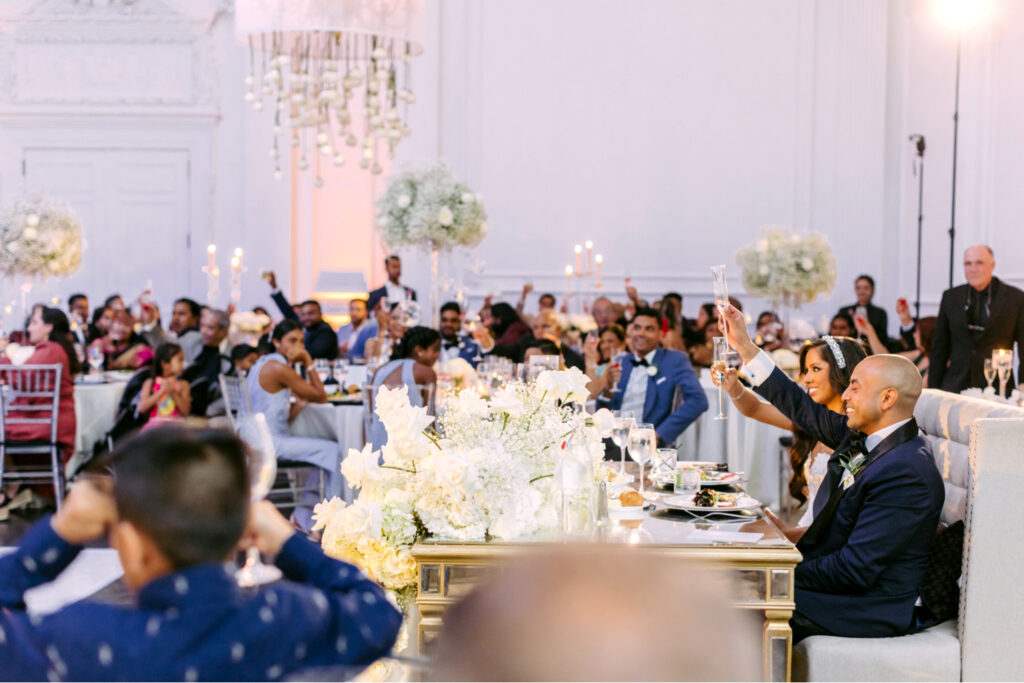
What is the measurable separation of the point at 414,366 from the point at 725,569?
3.41 m

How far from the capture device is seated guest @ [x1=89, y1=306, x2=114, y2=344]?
9500 millimetres

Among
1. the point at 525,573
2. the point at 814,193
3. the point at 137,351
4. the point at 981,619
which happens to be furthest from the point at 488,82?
the point at 525,573

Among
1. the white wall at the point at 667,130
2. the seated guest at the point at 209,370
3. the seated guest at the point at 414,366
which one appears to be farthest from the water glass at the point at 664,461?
the white wall at the point at 667,130

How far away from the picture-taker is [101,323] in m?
9.71

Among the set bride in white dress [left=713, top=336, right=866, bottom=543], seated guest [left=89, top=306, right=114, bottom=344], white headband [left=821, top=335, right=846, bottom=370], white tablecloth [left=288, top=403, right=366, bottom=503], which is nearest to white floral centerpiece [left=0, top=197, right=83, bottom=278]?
seated guest [left=89, top=306, right=114, bottom=344]

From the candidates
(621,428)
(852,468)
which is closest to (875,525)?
(852,468)

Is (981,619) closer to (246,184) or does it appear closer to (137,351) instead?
(137,351)

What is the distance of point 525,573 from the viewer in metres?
1.03

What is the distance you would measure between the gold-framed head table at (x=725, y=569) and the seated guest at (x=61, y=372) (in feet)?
16.3

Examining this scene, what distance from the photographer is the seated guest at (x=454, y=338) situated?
7840 mm

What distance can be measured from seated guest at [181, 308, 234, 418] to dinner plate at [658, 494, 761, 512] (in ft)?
16.1

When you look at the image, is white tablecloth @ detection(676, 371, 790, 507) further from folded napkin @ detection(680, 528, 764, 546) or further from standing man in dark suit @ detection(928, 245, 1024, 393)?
folded napkin @ detection(680, 528, 764, 546)

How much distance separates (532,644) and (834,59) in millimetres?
11215

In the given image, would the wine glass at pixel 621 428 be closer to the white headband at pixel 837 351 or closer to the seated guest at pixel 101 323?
the white headband at pixel 837 351
